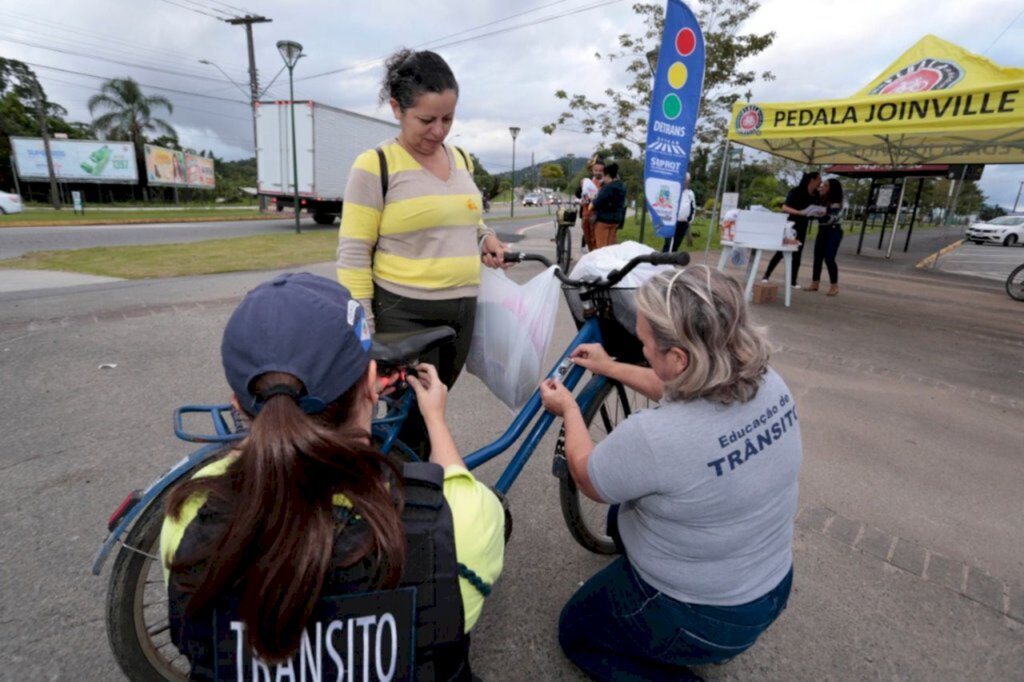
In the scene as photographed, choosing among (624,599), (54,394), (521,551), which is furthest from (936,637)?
(54,394)

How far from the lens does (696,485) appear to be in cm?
134

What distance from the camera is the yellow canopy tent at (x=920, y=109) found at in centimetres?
509

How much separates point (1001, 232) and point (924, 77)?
2645cm

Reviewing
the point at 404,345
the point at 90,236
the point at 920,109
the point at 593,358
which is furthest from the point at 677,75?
the point at 90,236

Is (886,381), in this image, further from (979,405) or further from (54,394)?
(54,394)

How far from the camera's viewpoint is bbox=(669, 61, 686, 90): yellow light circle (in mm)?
5121

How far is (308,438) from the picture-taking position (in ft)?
2.64

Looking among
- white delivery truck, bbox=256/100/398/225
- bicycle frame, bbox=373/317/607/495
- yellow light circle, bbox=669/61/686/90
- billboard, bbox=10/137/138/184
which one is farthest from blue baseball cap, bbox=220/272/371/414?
billboard, bbox=10/137/138/184

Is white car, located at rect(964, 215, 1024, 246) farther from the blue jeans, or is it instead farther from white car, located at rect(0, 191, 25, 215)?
white car, located at rect(0, 191, 25, 215)

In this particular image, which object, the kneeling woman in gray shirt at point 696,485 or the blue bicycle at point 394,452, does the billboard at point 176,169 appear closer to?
the blue bicycle at point 394,452

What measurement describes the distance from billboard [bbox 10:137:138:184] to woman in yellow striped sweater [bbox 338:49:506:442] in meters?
32.8

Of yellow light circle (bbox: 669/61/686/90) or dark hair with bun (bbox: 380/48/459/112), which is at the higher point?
yellow light circle (bbox: 669/61/686/90)

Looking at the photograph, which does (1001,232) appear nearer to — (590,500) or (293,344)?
(590,500)

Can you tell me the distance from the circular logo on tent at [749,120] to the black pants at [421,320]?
6100 millimetres
